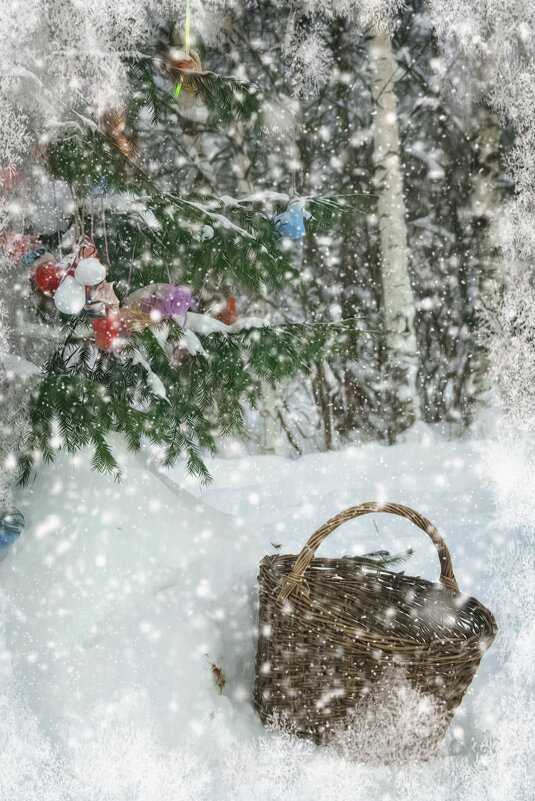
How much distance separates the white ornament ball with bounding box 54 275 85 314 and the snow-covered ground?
1.11 feet

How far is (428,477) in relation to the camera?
2207 millimetres

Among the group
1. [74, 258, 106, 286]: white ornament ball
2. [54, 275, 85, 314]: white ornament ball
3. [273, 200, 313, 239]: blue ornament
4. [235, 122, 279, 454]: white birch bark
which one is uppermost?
[273, 200, 313, 239]: blue ornament

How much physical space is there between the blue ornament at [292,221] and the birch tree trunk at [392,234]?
1451 mm

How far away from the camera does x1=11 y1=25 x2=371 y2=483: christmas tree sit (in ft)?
3.62

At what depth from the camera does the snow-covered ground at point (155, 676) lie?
1.00 metres

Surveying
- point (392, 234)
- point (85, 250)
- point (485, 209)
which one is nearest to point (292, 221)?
point (85, 250)

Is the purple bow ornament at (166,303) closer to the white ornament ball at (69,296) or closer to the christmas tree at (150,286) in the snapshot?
the christmas tree at (150,286)

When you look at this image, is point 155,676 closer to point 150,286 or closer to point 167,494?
point 167,494

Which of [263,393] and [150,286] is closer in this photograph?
[150,286]

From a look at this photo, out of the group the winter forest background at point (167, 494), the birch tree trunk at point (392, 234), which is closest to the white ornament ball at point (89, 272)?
the winter forest background at point (167, 494)

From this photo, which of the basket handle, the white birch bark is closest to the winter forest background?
the basket handle

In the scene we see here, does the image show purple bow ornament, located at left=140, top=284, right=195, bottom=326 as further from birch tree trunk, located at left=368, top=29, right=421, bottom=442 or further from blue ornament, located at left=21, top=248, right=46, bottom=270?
birch tree trunk, located at left=368, top=29, right=421, bottom=442

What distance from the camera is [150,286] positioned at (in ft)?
4.12

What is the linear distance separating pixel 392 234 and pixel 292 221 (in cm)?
153
